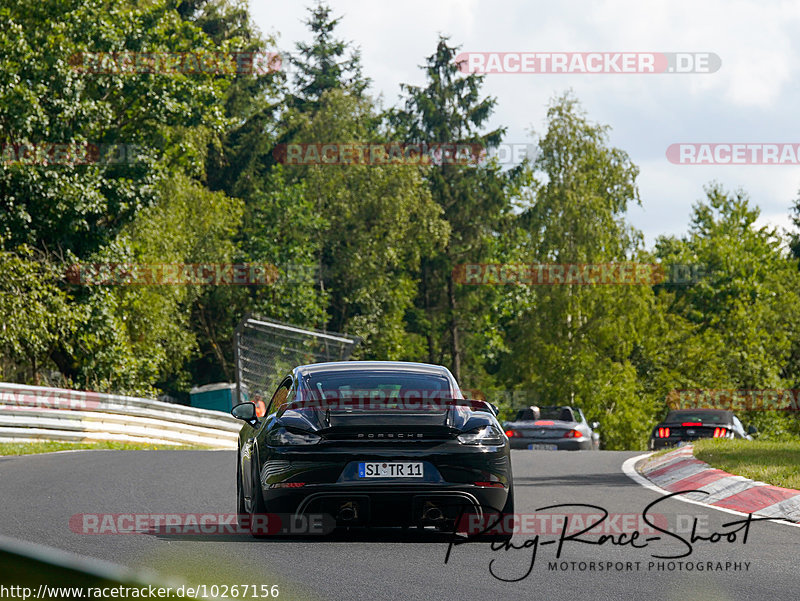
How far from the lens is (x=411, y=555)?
7.54 m

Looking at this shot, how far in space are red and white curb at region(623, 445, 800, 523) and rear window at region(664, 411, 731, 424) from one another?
878cm

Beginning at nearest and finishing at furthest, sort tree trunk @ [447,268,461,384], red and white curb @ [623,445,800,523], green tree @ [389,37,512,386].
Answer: red and white curb @ [623,445,800,523] → green tree @ [389,37,512,386] → tree trunk @ [447,268,461,384]

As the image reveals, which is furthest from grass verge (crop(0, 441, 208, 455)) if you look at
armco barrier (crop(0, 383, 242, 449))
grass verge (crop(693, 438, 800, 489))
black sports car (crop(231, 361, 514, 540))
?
black sports car (crop(231, 361, 514, 540))

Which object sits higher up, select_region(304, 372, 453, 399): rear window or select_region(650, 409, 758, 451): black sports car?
select_region(304, 372, 453, 399): rear window

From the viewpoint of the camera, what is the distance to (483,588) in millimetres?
6289

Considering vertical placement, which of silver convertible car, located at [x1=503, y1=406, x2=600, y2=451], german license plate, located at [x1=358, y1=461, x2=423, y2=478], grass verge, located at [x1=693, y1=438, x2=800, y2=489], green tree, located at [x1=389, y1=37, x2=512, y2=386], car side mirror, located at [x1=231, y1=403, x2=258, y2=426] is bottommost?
silver convertible car, located at [x1=503, y1=406, x2=600, y2=451]

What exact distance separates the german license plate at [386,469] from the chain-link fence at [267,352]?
62.3ft

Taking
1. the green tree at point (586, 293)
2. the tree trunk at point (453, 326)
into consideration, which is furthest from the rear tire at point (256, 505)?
the tree trunk at point (453, 326)

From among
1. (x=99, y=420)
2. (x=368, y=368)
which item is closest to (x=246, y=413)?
(x=368, y=368)

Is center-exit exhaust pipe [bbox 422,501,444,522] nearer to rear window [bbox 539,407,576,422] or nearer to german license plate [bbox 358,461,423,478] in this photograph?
german license plate [bbox 358,461,423,478]

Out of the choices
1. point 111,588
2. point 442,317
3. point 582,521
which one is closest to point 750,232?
point 442,317

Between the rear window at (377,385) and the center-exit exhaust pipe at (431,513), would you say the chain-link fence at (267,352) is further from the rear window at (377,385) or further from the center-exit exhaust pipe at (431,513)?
the center-exit exhaust pipe at (431,513)

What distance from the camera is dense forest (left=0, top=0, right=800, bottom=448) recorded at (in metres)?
31.1

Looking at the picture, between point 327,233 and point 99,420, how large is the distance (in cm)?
3225
